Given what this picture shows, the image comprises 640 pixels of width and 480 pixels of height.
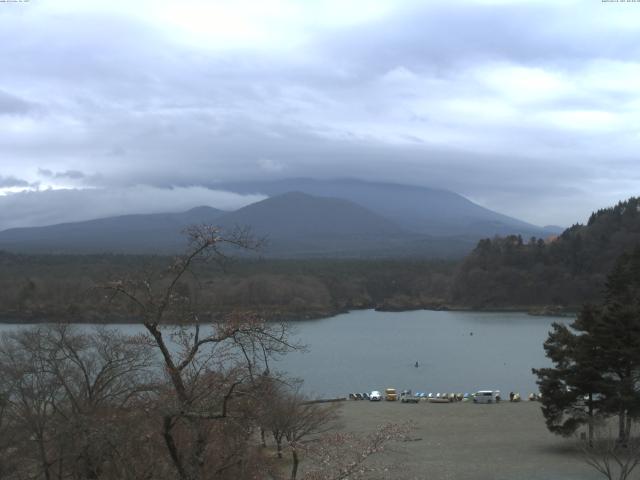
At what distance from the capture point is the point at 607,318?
1449cm

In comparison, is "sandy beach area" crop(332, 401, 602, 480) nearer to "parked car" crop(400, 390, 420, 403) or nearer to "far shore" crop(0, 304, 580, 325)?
"parked car" crop(400, 390, 420, 403)

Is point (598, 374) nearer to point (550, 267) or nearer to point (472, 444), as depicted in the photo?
point (472, 444)

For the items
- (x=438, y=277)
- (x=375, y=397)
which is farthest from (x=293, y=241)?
(x=375, y=397)

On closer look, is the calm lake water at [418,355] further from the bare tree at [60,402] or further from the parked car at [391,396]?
the bare tree at [60,402]

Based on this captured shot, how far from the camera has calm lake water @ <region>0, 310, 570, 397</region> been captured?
28844 mm

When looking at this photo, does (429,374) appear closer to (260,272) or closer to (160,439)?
(160,439)

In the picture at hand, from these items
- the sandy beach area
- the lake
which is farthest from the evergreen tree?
the lake

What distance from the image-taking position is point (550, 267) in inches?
2670

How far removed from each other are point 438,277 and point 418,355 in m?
39.4

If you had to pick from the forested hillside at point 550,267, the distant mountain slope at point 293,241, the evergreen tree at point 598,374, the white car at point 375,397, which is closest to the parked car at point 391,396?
the white car at point 375,397

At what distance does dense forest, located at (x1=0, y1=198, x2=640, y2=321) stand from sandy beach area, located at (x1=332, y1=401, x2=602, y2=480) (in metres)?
33.7

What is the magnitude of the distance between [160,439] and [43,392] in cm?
520

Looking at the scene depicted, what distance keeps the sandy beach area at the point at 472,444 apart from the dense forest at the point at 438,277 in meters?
33.7

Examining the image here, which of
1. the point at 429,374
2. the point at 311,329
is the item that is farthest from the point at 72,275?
the point at 429,374
